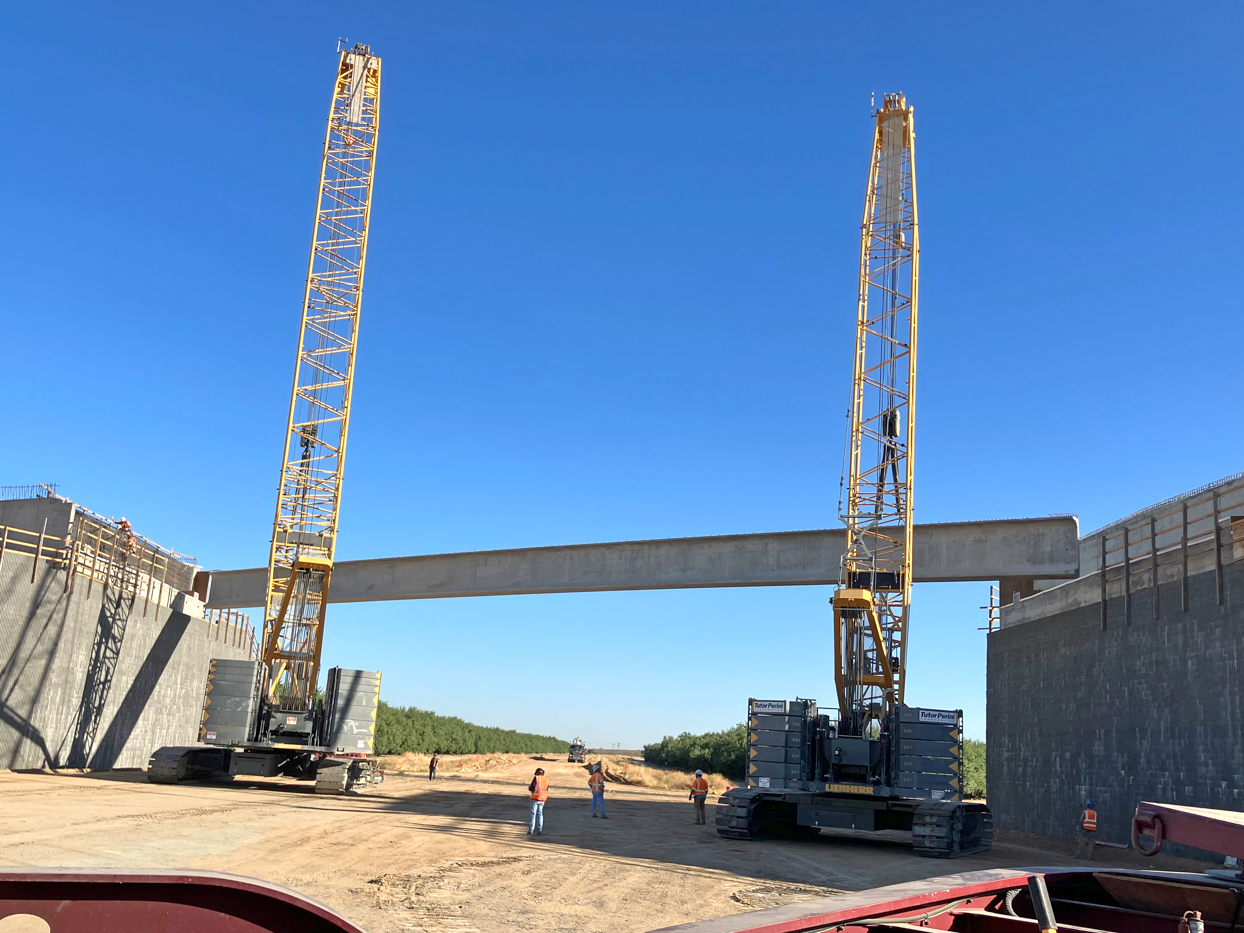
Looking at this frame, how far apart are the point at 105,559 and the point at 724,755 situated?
1556 inches

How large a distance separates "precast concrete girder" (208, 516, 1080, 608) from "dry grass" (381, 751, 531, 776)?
1815cm

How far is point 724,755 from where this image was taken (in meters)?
63.6

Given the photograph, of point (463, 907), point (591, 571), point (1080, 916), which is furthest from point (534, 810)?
point (591, 571)

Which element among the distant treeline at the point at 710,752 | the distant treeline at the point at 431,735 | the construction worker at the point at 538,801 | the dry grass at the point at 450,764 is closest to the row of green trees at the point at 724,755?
the distant treeline at the point at 710,752

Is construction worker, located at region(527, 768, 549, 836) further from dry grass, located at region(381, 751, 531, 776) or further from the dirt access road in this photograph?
dry grass, located at region(381, 751, 531, 776)

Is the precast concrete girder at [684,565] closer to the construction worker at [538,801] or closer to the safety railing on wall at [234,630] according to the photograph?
the safety railing on wall at [234,630]

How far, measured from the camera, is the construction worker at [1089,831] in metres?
23.3

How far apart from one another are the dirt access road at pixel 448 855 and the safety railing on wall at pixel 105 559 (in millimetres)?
6998

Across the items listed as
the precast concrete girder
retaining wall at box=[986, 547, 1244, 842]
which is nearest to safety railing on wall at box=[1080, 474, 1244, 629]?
retaining wall at box=[986, 547, 1244, 842]

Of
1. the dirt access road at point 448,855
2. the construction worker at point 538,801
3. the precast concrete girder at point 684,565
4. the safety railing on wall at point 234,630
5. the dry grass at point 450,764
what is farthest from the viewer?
the dry grass at point 450,764

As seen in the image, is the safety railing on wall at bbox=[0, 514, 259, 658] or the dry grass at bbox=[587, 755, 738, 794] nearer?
the safety railing on wall at bbox=[0, 514, 259, 658]

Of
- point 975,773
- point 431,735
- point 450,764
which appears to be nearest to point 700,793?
point 975,773

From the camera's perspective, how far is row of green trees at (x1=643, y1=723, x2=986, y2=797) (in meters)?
58.4

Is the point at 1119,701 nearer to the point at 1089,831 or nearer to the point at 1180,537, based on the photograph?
the point at 1089,831
